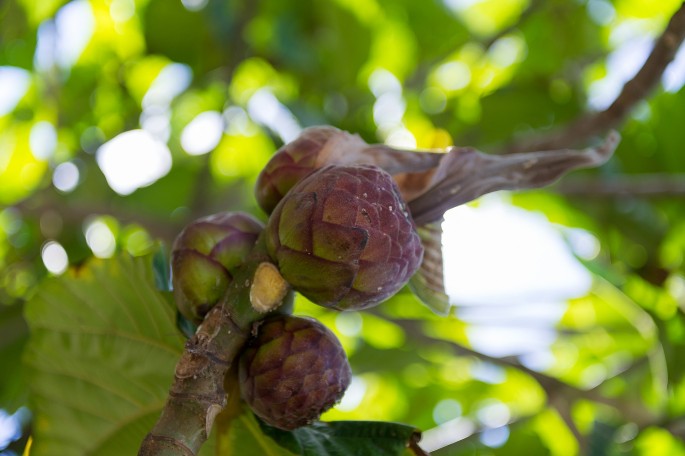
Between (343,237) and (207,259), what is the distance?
0.21 m

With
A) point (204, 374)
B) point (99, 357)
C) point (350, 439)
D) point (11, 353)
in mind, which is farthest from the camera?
point (11, 353)

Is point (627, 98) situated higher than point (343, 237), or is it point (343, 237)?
point (343, 237)

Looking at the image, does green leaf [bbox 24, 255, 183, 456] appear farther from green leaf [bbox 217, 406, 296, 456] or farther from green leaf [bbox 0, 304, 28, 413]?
green leaf [bbox 0, 304, 28, 413]

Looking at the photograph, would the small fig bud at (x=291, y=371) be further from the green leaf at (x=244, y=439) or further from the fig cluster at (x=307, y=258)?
the green leaf at (x=244, y=439)

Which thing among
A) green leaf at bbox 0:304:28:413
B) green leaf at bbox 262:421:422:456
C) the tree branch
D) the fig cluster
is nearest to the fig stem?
the fig cluster

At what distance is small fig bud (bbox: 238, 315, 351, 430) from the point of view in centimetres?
93

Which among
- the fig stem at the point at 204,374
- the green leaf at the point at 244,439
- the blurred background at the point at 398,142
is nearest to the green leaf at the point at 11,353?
the blurred background at the point at 398,142

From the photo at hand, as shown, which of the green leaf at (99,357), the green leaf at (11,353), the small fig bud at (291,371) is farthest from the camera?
the green leaf at (11,353)

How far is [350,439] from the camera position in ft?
3.59

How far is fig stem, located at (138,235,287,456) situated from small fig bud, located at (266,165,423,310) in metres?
0.05

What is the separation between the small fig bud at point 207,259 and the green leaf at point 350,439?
8.5 inches

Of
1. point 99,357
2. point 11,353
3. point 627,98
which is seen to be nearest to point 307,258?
point 99,357

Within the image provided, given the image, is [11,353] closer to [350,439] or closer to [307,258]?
[350,439]

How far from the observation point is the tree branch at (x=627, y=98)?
4.69 ft
